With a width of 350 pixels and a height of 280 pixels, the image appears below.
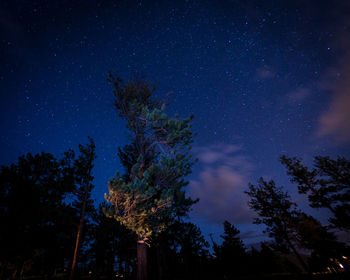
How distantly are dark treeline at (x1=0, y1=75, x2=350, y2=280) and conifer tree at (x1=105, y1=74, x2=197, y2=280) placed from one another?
0.05m

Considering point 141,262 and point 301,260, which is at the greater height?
point 141,262

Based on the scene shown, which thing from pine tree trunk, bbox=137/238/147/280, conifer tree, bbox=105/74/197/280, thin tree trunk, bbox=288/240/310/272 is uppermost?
conifer tree, bbox=105/74/197/280

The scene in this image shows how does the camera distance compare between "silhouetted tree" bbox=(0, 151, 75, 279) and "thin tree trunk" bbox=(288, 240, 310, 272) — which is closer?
"silhouetted tree" bbox=(0, 151, 75, 279)

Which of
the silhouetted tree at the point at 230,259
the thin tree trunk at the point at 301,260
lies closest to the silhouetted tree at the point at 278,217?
the thin tree trunk at the point at 301,260

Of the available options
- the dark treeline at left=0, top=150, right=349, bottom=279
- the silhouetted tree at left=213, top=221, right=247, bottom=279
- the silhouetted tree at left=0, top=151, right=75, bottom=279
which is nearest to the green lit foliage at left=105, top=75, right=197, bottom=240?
the dark treeline at left=0, top=150, right=349, bottom=279

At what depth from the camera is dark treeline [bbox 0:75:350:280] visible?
8.16 m

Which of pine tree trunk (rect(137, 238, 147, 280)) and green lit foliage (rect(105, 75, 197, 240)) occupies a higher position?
green lit foliage (rect(105, 75, 197, 240))

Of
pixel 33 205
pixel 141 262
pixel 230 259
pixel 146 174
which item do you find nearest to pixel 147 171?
pixel 146 174

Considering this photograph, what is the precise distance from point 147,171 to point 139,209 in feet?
5.85

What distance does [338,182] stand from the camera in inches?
624

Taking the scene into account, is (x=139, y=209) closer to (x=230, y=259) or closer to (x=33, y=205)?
(x=33, y=205)

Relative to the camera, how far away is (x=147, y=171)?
759 centimetres

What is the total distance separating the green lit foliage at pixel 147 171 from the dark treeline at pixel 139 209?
52 mm

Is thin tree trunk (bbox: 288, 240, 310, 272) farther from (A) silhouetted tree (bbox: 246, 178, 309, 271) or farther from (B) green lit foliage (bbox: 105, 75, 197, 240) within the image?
(B) green lit foliage (bbox: 105, 75, 197, 240)
